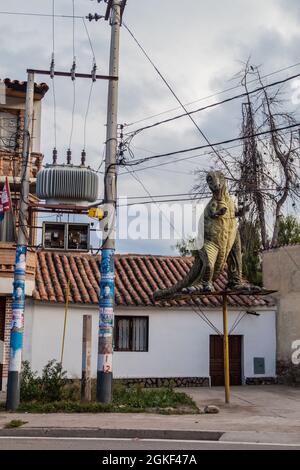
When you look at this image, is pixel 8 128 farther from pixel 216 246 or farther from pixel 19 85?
pixel 216 246

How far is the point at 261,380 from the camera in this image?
70.3 feet

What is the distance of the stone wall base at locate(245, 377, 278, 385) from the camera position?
21.3m

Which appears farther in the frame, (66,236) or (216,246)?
(216,246)

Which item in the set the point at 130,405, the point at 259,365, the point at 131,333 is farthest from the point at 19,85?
the point at 259,365

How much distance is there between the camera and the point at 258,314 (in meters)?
21.8

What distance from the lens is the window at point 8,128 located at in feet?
64.4

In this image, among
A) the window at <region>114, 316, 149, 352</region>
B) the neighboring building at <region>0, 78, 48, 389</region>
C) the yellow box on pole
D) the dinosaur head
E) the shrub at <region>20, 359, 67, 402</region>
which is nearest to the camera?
the yellow box on pole

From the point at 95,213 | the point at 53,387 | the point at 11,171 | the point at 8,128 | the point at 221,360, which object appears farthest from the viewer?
the point at 221,360

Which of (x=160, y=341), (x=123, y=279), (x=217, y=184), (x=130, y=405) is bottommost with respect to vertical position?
(x=130, y=405)

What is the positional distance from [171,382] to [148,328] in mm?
1955

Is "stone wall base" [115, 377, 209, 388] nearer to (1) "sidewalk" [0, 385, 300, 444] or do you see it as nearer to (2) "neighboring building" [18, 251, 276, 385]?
(2) "neighboring building" [18, 251, 276, 385]

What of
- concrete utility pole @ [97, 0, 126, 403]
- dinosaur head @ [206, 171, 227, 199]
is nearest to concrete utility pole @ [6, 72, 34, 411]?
concrete utility pole @ [97, 0, 126, 403]

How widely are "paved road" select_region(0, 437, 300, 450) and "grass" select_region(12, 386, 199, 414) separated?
2.72m
